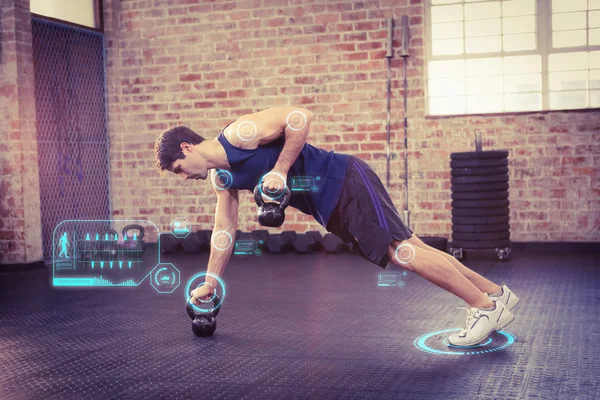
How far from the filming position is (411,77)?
6.82m

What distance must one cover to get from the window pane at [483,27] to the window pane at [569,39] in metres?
0.50

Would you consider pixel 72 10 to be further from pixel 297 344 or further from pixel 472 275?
pixel 472 275

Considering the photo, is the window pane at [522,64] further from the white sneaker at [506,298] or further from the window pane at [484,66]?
the white sneaker at [506,298]

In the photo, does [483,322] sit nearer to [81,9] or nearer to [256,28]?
[256,28]

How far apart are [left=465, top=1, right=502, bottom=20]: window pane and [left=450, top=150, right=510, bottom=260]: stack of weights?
1388mm

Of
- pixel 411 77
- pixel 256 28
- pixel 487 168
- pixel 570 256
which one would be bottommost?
pixel 570 256

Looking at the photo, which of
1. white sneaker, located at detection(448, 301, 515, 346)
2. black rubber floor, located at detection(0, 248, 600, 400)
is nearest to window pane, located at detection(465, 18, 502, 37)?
black rubber floor, located at detection(0, 248, 600, 400)

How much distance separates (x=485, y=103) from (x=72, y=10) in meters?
4.17

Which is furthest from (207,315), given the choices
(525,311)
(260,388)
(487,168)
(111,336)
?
(487,168)

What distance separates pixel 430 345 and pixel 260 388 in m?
0.95

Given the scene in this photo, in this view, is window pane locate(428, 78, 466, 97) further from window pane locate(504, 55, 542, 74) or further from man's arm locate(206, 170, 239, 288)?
man's arm locate(206, 170, 239, 288)

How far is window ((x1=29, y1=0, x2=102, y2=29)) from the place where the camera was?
263 inches

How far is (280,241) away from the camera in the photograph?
6.97 metres

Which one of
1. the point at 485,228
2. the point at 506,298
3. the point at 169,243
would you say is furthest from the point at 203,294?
the point at 169,243
